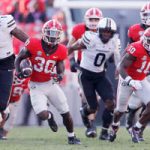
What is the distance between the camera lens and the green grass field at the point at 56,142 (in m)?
12.2

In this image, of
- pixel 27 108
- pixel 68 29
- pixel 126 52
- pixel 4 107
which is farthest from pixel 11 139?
pixel 68 29

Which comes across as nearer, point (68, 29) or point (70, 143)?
point (70, 143)

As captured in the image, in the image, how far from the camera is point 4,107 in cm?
1312

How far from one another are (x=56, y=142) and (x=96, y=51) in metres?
1.65

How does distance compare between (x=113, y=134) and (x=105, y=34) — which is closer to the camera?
(x=113, y=134)

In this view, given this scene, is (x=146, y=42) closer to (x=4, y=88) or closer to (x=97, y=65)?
(x=97, y=65)

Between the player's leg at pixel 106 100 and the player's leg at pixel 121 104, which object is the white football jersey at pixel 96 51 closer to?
the player's leg at pixel 106 100

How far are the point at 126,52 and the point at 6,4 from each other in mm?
7736

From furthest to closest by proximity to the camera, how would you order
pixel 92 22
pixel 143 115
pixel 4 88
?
1. pixel 92 22
2. pixel 4 88
3. pixel 143 115

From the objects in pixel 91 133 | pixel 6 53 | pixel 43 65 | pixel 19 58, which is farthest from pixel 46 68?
pixel 91 133

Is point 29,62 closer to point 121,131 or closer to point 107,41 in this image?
point 107,41

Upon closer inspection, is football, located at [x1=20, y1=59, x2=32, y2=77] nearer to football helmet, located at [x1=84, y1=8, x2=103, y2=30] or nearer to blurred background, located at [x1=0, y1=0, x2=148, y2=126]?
football helmet, located at [x1=84, y1=8, x2=103, y2=30]

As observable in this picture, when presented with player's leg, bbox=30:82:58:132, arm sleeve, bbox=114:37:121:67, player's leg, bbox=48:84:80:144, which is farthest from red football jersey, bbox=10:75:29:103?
player's leg, bbox=48:84:80:144

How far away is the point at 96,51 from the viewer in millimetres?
14172
